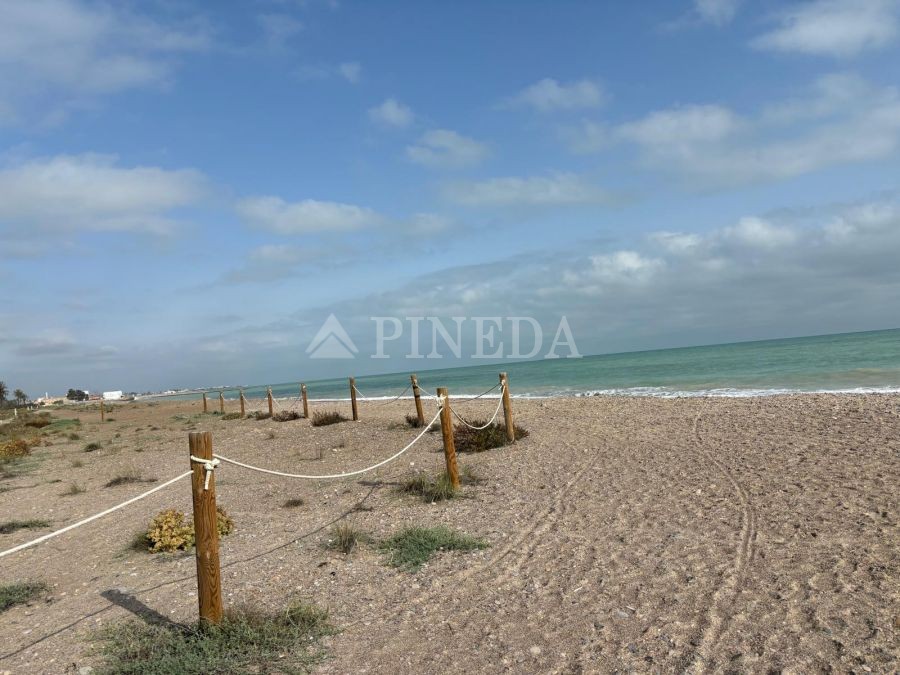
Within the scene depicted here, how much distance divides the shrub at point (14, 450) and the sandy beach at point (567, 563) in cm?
629

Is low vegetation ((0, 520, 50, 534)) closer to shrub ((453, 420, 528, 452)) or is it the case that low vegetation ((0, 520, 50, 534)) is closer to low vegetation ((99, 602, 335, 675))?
low vegetation ((99, 602, 335, 675))

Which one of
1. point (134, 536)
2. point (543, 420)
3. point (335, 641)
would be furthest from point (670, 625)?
point (543, 420)

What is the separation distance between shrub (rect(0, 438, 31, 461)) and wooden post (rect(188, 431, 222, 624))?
50.3 ft

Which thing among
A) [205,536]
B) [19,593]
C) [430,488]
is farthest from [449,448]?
[19,593]

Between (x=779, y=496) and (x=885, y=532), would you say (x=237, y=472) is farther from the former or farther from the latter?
(x=885, y=532)

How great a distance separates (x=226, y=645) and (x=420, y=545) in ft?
7.22

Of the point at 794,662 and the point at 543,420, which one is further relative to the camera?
the point at 543,420

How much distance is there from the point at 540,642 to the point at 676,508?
3236 mm

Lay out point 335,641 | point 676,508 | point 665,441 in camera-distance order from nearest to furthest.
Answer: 1. point 335,641
2. point 676,508
3. point 665,441

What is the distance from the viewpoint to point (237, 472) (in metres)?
11.1

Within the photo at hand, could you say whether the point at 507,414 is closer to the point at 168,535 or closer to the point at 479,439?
the point at 479,439

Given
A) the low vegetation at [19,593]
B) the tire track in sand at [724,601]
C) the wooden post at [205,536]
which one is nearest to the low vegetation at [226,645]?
the wooden post at [205,536]

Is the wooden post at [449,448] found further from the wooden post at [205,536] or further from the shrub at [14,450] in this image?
the shrub at [14,450]

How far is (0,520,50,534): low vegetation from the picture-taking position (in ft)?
26.3
